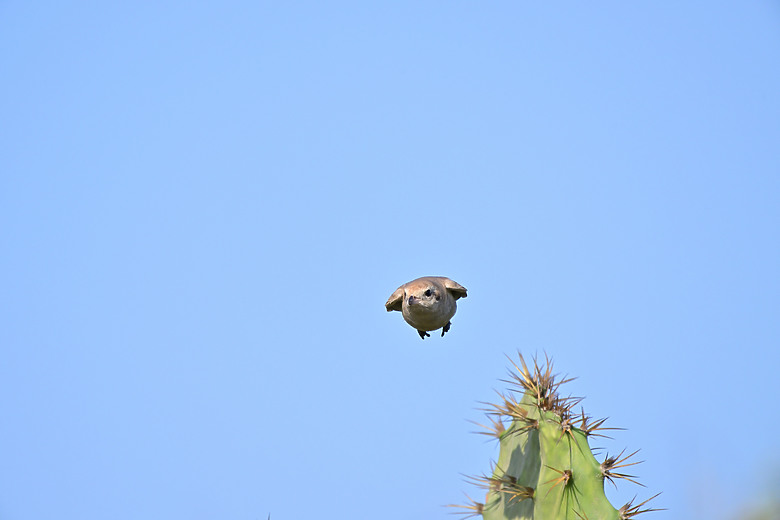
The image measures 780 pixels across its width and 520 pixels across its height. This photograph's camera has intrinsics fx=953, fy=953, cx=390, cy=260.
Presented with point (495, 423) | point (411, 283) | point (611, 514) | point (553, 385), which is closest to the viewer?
point (611, 514)

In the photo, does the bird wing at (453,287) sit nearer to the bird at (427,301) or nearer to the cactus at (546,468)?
the bird at (427,301)

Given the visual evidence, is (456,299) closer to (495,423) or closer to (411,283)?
(411,283)

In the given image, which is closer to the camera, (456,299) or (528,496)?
(528,496)

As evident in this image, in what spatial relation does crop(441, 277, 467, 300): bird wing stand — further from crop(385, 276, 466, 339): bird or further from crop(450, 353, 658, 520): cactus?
crop(450, 353, 658, 520): cactus

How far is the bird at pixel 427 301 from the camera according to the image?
895cm

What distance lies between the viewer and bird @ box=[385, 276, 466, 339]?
8.95 m

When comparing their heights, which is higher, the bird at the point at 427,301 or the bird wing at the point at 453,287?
the bird wing at the point at 453,287

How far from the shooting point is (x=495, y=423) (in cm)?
690

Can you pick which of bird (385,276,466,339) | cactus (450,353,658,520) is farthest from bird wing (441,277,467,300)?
cactus (450,353,658,520)

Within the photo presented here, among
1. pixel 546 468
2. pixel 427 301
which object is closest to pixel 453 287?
pixel 427 301

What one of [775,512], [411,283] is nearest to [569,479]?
[411,283]

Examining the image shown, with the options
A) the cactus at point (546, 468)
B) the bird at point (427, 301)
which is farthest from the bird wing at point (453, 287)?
the cactus at point (546, 468)

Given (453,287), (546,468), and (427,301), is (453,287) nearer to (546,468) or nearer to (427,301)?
(427,301)

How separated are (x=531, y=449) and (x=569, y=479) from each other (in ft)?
1.54
